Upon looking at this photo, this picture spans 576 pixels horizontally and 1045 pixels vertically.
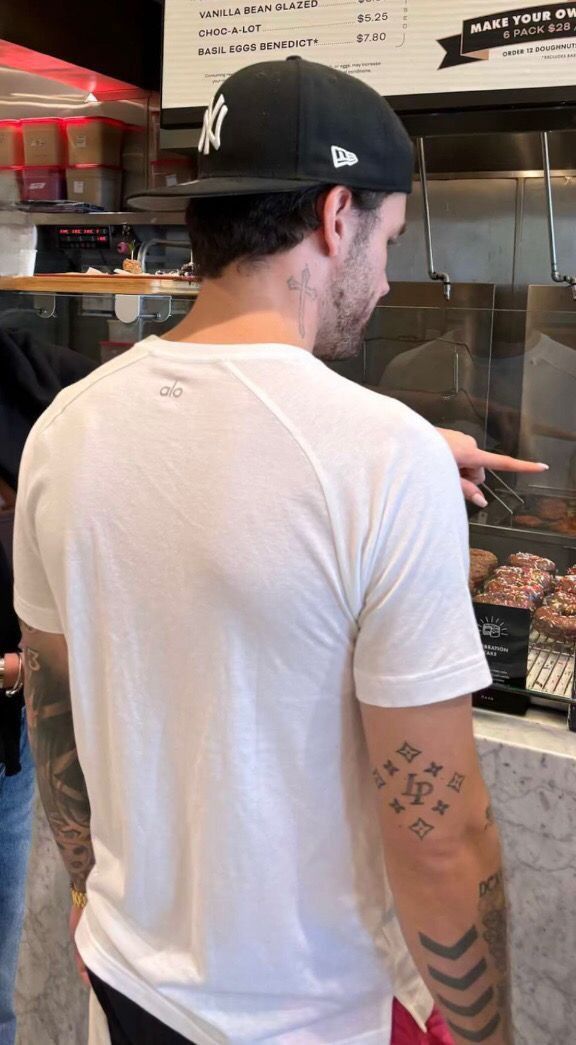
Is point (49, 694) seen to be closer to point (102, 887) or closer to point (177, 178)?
point (102, 887)

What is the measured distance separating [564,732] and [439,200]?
1.77 m

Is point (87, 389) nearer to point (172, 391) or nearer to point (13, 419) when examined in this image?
point (172, 391)

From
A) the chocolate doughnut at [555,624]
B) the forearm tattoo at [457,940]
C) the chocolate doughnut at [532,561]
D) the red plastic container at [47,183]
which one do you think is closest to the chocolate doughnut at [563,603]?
the chocolate doughnut at [555,624]

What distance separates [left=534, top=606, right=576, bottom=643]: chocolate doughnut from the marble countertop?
5.3 inches

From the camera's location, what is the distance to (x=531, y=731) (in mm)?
1434

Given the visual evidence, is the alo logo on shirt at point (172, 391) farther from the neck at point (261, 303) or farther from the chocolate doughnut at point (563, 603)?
the chocolate doughnut at point (563, 603)

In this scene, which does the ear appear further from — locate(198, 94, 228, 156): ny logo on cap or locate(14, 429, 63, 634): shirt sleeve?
locate(14, 429, 63, 634): shirt sleeve

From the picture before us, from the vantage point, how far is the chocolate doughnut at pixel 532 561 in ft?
5.92

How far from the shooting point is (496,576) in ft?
5.70

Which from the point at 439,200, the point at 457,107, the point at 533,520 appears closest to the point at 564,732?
the point at 533,520

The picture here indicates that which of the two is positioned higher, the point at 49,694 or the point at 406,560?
the point at 406,560

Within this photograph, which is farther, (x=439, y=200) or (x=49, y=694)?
(x=439, y=200)

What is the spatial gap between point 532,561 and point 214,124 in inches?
47.0

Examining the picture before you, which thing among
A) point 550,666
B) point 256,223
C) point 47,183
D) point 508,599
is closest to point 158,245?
point 47,183
